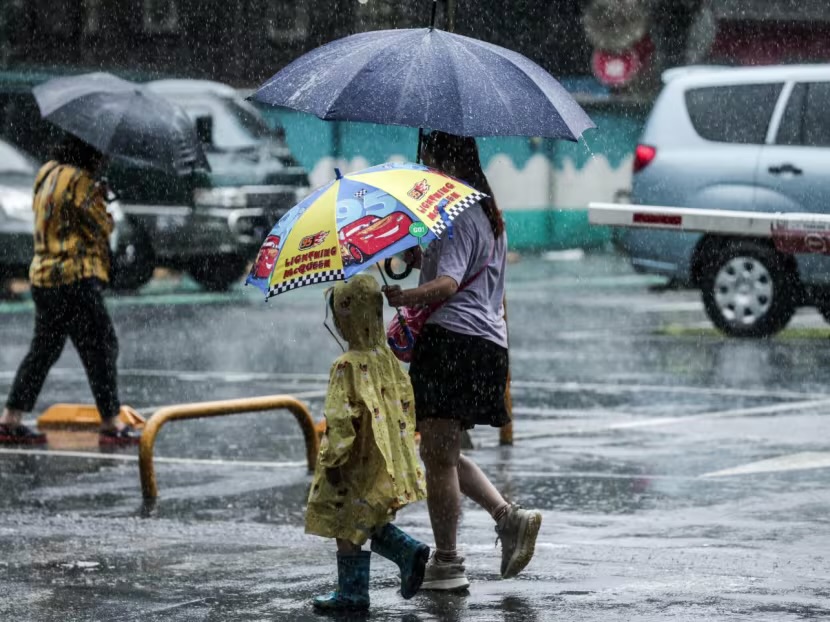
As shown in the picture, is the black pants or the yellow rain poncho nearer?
the yellow rain poncho

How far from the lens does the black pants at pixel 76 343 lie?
36.7 feet

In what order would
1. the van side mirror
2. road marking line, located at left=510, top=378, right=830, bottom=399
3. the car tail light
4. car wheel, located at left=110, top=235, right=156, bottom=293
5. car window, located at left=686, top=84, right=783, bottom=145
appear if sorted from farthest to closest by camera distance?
the van side mirror → car wheel, located at left=110, top=235, right=156, bottom=293 → the car tail light → car window, located at left=686, top=84, right=783, bottom=145 → road marking line, located at left=510, top=378, right=830, bottom=399

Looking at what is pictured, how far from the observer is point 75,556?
7.96m

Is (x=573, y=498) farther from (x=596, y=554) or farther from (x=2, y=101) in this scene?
(x=2, y=101)

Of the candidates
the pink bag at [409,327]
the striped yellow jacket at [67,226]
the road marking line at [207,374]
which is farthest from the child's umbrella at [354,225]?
the road marking line at [207,374]

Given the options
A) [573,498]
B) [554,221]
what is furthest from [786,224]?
[554,221]

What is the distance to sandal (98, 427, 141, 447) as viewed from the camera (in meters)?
11.3

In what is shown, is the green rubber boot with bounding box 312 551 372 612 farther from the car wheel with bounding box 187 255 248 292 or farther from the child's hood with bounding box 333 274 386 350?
the car wheel with bounding box 187 255 248 292

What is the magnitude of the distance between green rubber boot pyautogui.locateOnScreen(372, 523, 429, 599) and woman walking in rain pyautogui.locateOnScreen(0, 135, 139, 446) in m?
4.63

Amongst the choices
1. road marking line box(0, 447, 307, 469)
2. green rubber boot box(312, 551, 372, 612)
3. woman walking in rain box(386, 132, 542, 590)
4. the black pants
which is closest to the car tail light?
the black pants

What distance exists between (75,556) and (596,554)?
2.01 m

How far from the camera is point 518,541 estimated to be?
7.13 metres

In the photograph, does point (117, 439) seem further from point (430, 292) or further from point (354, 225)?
point (354, 225)

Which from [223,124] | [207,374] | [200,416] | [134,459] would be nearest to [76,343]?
[134,459]
